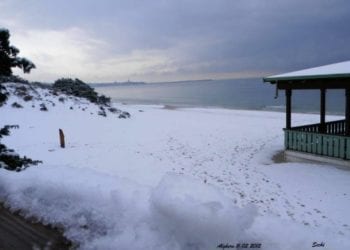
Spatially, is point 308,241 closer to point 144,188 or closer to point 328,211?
point 144,188

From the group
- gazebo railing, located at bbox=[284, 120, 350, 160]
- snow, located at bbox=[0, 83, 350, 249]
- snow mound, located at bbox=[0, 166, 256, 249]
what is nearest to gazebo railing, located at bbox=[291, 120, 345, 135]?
gazebo railing, located at bbox=[284, 120, 350, 160]

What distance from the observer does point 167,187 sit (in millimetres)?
2064

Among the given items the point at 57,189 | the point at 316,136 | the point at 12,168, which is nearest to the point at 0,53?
the point at 12,168

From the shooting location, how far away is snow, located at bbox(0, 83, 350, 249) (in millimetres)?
1802

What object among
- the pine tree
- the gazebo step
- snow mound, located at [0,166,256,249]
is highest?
the pine tree

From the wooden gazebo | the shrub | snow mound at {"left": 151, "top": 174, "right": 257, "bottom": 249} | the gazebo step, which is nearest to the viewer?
snow mound at {"left": 151, "top": 174, "right": 257, "bottom": 249}

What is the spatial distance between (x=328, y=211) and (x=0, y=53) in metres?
6.32

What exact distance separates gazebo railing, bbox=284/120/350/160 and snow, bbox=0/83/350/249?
529mm

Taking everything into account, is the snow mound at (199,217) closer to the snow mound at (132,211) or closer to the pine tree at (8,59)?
the snow mound at (132,211)

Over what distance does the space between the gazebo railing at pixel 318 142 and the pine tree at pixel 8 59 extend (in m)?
8.56

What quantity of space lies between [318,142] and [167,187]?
8.57 m

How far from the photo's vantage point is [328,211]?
6.07 metres

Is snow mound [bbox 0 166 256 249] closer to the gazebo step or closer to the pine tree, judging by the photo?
the pine tree

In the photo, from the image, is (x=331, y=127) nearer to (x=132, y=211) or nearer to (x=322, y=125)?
(x=322, y=125)
